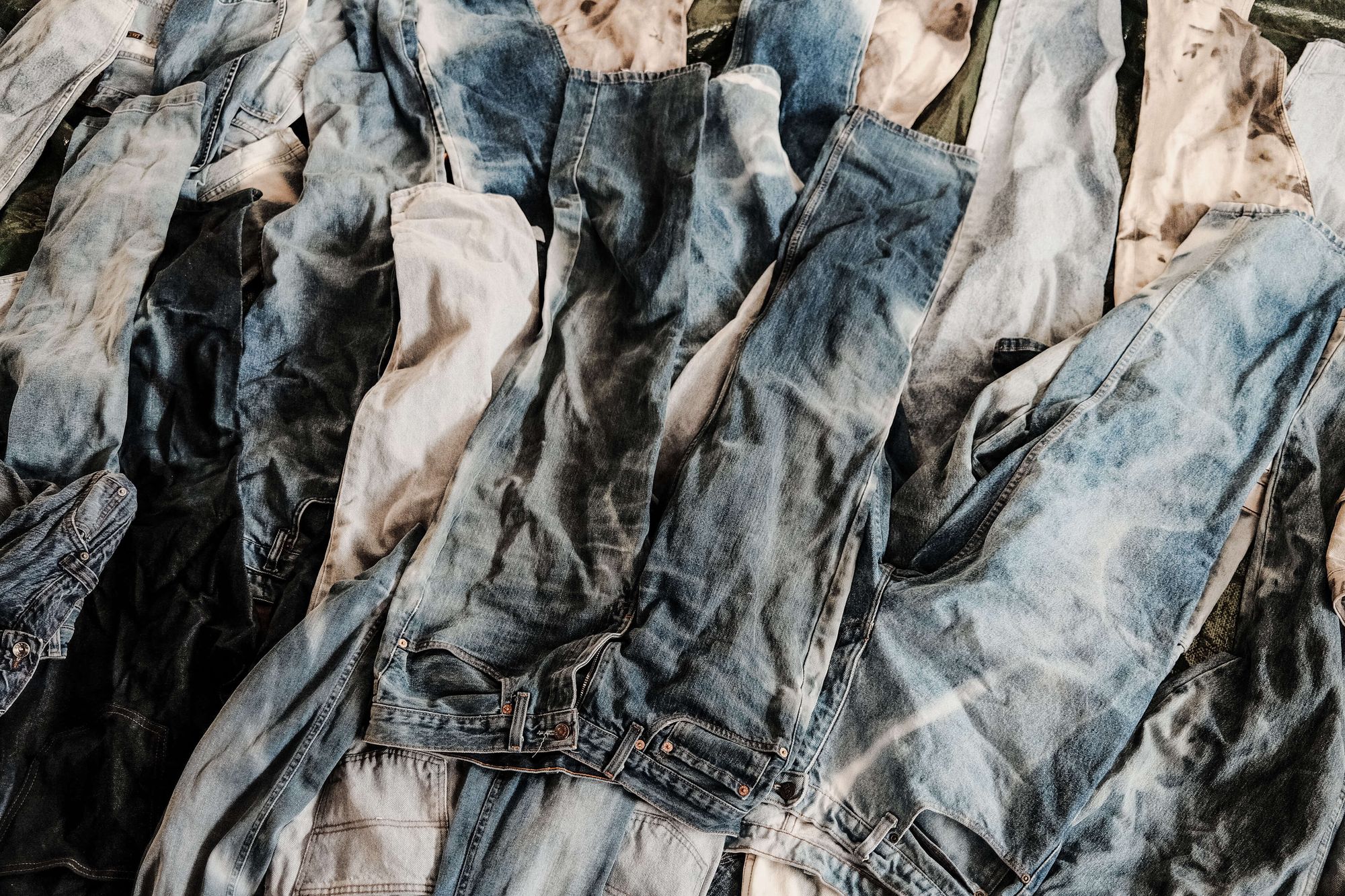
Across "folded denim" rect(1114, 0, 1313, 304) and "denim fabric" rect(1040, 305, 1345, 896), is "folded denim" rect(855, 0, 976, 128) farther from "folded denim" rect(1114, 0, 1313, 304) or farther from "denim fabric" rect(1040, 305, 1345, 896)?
"denim fabric" rect(1040, 305, 1345, 896)

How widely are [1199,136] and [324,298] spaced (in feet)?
4.09

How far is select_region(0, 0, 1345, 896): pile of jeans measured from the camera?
107cm

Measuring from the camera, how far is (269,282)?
135 cm

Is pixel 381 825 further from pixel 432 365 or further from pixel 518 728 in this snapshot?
pixel 432 365

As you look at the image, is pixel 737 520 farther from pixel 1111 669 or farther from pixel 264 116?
pixel 264 116

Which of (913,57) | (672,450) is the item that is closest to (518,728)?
(672,450)

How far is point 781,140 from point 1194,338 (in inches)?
24.4

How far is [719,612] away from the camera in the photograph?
1.08 meters

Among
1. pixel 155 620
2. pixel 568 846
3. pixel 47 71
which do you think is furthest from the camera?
pixel 47 71

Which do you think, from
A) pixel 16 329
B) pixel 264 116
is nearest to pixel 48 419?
pixel 16 329

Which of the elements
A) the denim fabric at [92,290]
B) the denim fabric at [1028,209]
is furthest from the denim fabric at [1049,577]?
the denim fabric at [92,290]

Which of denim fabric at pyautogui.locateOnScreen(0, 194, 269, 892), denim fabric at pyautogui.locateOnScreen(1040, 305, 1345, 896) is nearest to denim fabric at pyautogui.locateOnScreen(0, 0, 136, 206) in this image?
denim fabric at pyautogui.locateOnScreen(0, 194, 269, 892)

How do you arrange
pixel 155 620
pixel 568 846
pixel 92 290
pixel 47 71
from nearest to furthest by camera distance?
pixel 568 846 < pixel 155 620 < pixel 92 290 < pixel 47 71

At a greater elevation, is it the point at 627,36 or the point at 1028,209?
the point at 627,36
